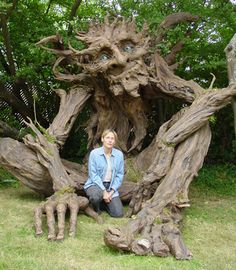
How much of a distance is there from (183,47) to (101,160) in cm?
365

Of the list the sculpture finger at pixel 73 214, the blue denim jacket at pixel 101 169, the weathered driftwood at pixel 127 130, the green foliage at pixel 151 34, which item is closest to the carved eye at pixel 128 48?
the weathered driftwood at pixel 127 130

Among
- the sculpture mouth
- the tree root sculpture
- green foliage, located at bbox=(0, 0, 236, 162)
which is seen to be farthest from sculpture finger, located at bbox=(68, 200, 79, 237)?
green foliage, located at bbox=(0, 0, 236, 162)

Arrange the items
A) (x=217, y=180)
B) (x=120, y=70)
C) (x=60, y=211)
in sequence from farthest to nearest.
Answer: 1. (x=217, y=180)
2. (x=120, y=70)
3. (x=60, y=211)

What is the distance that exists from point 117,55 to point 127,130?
163 cm

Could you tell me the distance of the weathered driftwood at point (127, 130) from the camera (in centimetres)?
571

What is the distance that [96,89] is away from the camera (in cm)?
776

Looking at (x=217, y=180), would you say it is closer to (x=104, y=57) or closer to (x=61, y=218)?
(x=104, y=57)

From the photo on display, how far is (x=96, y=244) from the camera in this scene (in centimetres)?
499

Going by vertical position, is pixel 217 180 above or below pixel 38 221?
above

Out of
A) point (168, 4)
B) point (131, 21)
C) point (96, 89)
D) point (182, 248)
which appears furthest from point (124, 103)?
point (182, 248)

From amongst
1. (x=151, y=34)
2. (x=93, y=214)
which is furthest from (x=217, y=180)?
(x=93, y=214)

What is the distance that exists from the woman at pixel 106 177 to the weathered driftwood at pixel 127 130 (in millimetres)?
238

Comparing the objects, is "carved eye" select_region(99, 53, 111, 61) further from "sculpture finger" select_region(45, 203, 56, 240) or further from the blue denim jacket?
"sculpture finger" select_region(45, 203, 56, 240)

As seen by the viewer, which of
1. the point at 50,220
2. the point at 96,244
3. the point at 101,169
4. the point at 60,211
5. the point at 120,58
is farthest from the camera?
the point at 120,58
